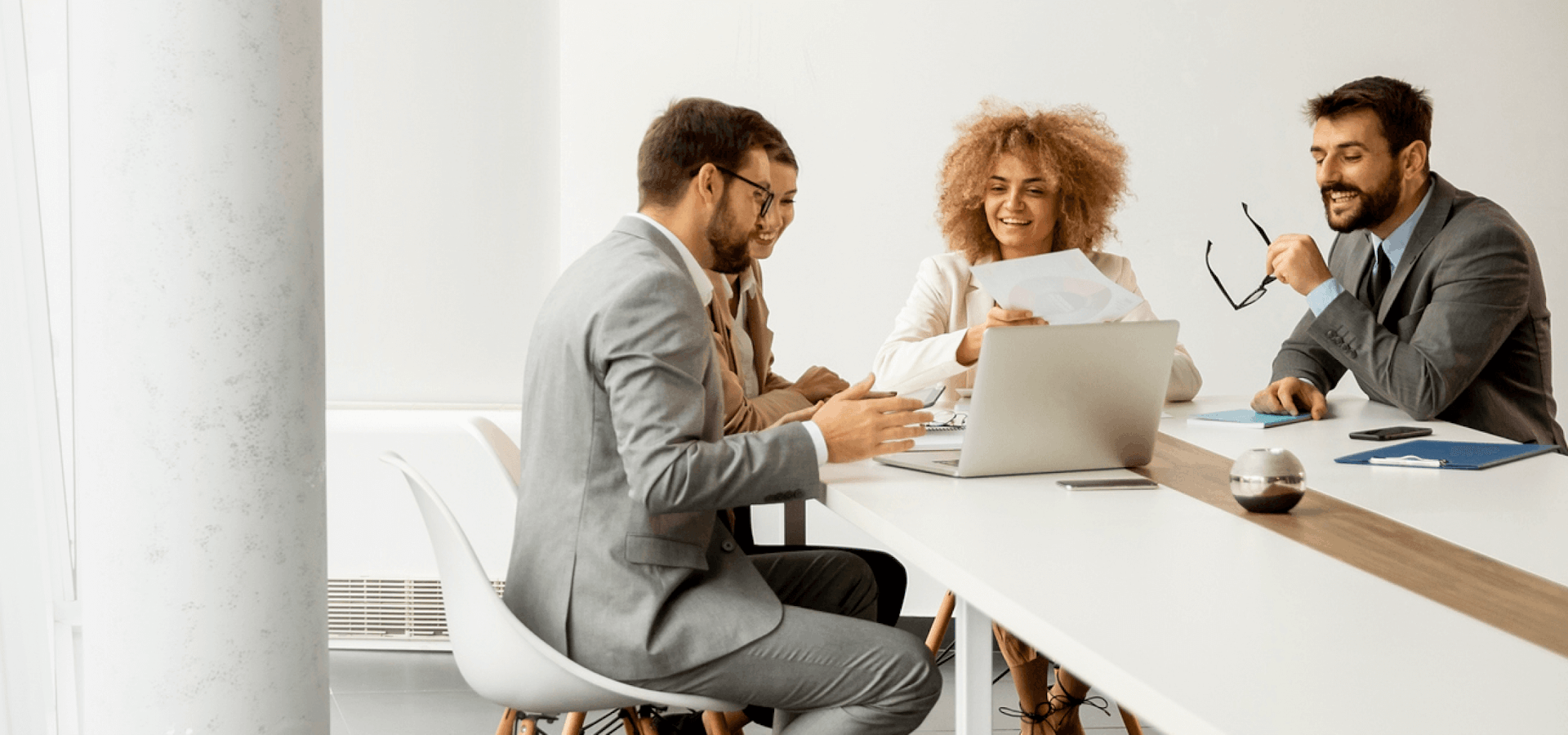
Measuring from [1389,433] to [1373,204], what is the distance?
0.85 meters

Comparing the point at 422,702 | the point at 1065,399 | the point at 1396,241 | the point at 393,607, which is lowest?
the point at 422,702

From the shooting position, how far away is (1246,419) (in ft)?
8.09

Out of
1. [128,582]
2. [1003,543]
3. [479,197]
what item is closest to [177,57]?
[128,582]

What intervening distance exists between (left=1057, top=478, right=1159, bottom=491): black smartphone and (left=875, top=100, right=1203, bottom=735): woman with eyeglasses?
837 millimetres

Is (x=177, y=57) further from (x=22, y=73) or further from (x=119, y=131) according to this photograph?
(x=22, y=73)

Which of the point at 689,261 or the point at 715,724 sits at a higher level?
the point at 689,261

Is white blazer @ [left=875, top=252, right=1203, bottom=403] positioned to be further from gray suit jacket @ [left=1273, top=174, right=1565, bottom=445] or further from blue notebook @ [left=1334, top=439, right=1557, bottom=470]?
blue notebook @ [left=1334, top=439, right=1557, bottom=470]

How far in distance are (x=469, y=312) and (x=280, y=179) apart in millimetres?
2289

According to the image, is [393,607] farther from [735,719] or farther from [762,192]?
[762,192]

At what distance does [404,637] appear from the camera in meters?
3.64

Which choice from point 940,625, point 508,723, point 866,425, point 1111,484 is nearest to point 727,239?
point 866,425

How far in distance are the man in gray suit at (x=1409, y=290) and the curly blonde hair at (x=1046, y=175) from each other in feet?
1.99

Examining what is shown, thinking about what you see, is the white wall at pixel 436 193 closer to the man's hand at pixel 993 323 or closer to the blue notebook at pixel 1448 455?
the man's hand at pixel 993 323

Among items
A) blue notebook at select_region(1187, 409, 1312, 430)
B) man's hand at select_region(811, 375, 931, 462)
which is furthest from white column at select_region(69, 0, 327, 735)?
blue notebook at select_region(1187, 409, 1312, 430)
